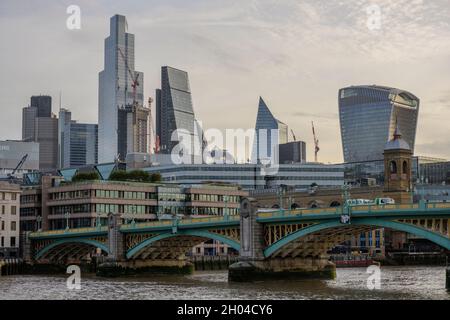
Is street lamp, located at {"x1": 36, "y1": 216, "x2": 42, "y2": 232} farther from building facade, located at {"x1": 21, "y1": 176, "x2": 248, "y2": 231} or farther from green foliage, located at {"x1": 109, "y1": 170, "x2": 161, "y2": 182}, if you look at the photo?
green foliage, located at {"x1": 109, "y1": 170, "x2": 161, "y2": 182}

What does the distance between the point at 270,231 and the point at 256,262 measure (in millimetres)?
3899

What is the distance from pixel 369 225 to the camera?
8675cm

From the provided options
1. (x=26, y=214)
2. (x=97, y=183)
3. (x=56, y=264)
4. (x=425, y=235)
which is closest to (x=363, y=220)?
(x=425, y=235)

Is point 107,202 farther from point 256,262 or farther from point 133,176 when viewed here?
point 256,262

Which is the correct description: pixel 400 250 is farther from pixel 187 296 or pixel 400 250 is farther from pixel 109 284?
pixel 187 296

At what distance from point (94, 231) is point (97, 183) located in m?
34.2

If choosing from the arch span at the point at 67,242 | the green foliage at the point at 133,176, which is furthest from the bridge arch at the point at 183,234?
the green foliage at the point at 133,176

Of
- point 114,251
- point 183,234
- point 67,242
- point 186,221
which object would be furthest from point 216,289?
point 67,242

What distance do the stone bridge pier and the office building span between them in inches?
2448

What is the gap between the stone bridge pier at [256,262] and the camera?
9344 cm

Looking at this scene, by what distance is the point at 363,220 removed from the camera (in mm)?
85875

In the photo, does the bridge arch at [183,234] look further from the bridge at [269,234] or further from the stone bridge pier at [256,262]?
the stone bridge pier at [256,262]

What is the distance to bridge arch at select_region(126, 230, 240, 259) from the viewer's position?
3916 inches

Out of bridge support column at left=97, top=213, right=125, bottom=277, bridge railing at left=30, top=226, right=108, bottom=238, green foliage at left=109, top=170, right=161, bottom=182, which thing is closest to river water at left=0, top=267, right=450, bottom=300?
bridge support column at left=97, top=213, right=125, bottom=277
